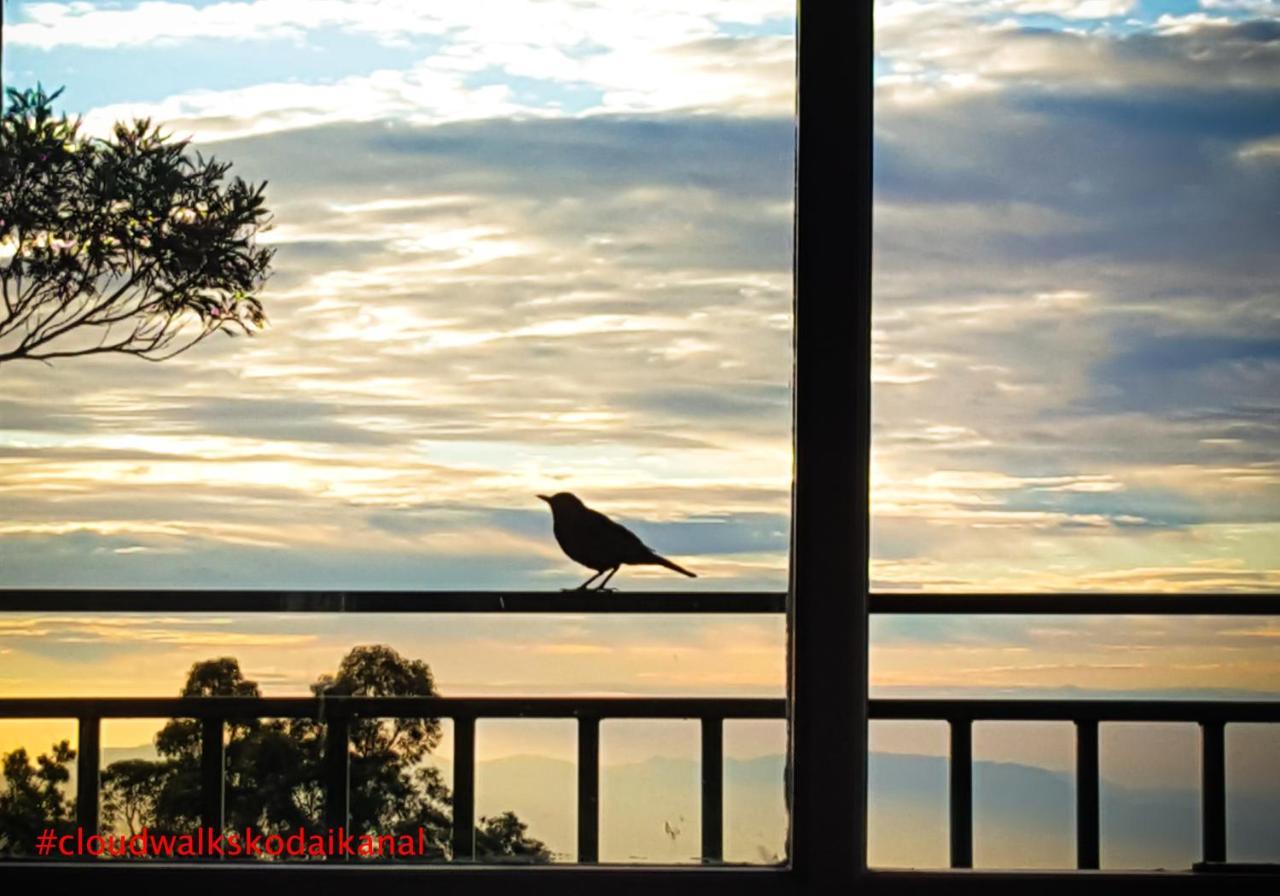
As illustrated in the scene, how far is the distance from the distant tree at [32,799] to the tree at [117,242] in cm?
63

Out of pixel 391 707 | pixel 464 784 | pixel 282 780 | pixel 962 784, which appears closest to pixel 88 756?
pixel 282 780

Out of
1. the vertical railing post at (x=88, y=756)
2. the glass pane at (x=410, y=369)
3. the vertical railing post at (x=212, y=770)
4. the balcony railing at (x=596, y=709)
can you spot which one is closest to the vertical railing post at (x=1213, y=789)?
the balcony railing at (x=596, y=709)

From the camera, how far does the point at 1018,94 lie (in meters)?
2.08

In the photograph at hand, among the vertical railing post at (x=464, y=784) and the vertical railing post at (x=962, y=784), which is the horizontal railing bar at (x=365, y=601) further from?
the vertical railing post at (x=962, y=784)

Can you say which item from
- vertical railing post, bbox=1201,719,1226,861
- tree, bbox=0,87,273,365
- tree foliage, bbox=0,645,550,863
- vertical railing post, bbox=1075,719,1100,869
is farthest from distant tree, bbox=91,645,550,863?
vertical railing post, bbox=1201,719,1226,861

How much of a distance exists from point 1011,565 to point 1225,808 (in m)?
0.50

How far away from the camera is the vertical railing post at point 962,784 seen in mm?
2062

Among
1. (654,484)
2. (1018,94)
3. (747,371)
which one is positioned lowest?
(654,484)

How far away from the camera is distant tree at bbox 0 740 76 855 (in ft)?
6.77

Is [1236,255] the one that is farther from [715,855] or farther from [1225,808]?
[715,855]

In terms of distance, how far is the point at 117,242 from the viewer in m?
2.15

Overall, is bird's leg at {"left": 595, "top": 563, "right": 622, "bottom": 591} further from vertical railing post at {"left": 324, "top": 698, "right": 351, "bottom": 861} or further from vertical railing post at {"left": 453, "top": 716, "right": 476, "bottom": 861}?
→ vertical railing post at {"left": 324, "top": 698, "right": 351, "bottom": 861}

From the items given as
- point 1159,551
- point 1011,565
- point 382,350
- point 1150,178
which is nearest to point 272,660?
point 382,350

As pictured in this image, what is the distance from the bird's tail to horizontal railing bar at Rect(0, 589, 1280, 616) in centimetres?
3
